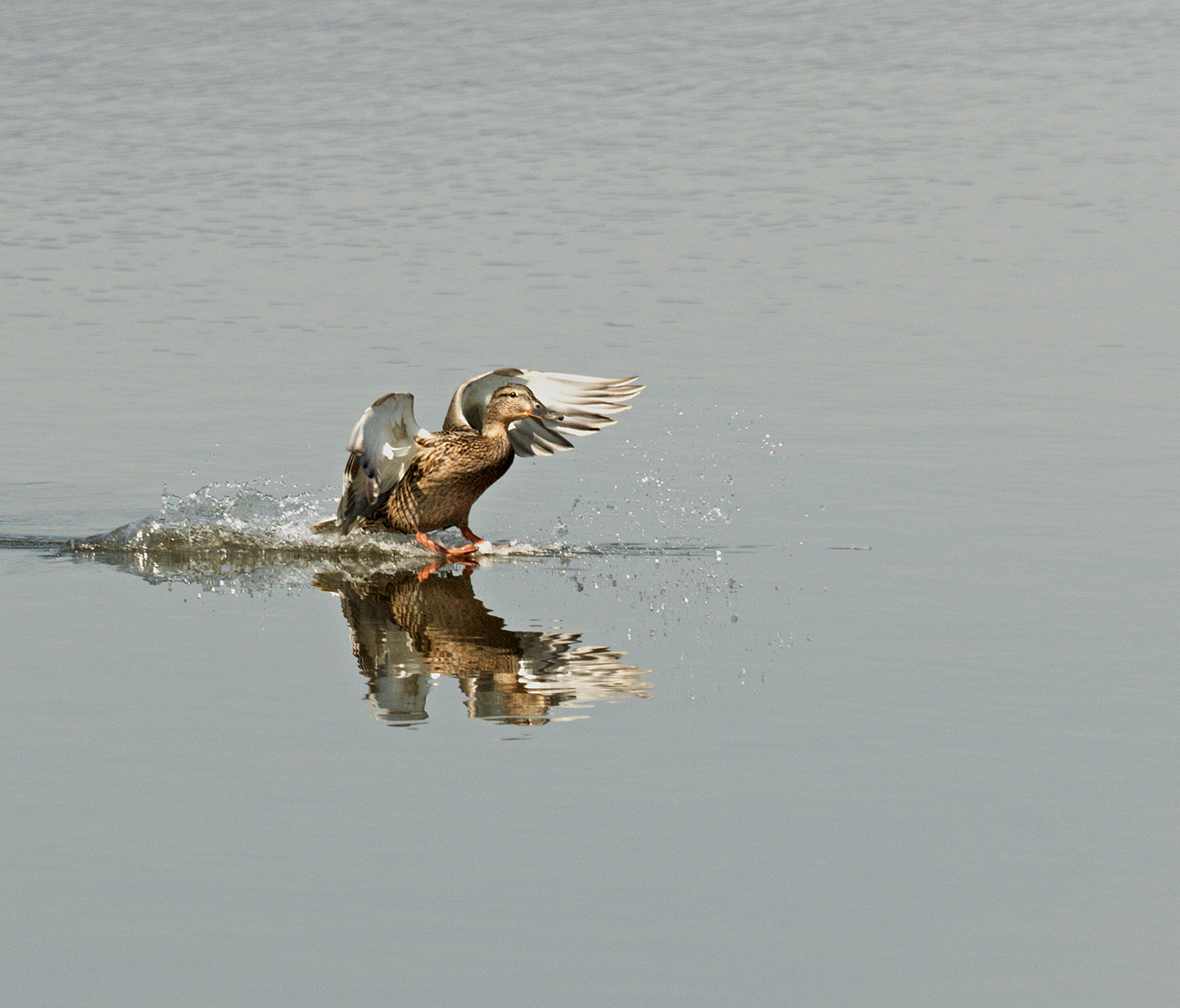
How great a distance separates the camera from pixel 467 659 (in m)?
9.18

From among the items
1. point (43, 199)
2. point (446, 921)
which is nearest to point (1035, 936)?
point (446, 921)

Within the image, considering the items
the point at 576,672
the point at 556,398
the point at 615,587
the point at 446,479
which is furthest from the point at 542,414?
the point at 576,672

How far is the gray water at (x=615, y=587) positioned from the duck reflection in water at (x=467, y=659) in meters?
0.03

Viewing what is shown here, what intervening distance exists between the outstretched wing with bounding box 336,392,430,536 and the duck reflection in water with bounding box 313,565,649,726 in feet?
2.62

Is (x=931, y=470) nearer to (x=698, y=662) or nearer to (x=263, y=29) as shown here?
(x=698, y=662)

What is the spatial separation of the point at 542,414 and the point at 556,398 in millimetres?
311

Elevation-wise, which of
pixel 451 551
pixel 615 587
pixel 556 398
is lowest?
pixel 615 587

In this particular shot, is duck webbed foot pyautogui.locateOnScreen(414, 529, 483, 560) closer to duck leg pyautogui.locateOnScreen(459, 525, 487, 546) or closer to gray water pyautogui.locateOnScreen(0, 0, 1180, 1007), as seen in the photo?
duck leg pyautogui.locateOnScreen(459, 525, 487, 546)

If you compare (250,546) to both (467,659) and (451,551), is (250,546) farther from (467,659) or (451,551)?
(467,659)

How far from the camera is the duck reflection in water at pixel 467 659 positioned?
8.35m

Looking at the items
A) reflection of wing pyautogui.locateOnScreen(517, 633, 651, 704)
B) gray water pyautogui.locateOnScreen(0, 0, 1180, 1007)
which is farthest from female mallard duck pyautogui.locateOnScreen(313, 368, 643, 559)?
reflection of wing pyautogui.locateOnScreen(517, 633, 651, 704)

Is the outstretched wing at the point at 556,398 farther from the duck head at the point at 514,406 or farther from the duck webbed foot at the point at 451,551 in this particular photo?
the duck webbed foot at the point at 451,551

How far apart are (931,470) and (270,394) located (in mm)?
4528

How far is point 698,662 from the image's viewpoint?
8930 millimetres
